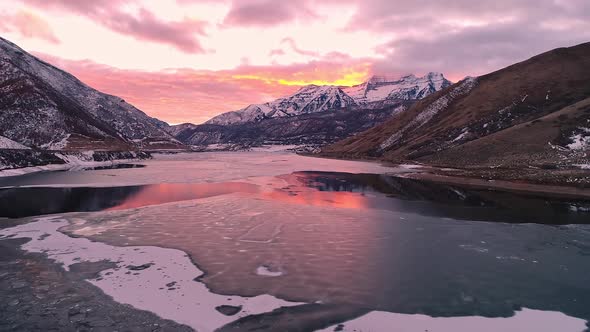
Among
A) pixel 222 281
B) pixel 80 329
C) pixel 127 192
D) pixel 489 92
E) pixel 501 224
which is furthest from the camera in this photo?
pixel 489 92

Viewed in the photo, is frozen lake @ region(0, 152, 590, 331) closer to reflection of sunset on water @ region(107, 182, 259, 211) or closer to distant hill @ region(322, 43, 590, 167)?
reflection of sunset on water @ region(107, 182, 259, 211)

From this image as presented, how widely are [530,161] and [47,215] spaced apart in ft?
282

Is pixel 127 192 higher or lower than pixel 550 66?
lower

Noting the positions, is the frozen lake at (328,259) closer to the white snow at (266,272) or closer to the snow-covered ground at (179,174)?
the white snow at (266,272)

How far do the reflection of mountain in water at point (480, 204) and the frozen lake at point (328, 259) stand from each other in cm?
34

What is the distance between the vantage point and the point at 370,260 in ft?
70.8

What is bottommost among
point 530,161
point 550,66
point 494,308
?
point 494,308

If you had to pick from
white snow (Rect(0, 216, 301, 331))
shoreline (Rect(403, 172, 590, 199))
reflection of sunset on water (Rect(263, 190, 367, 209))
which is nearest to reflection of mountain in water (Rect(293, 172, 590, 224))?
reflection of sunset on water (Rect(263, 190, 367, 209))

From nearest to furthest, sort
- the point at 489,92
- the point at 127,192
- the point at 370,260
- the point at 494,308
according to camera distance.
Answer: the point at 494,308
the point at 370,260
the point at 127,192
the point at 489,92

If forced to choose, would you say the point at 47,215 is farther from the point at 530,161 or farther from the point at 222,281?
the point at 530,161

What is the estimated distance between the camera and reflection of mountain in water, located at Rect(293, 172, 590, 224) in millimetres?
35875

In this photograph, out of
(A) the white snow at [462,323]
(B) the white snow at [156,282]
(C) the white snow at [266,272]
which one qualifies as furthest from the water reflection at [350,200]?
(C) the white snow at [266,272]

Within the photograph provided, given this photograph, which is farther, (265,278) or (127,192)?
(127,192)

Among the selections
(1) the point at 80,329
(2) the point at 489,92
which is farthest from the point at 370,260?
(2) the point at 489,92
